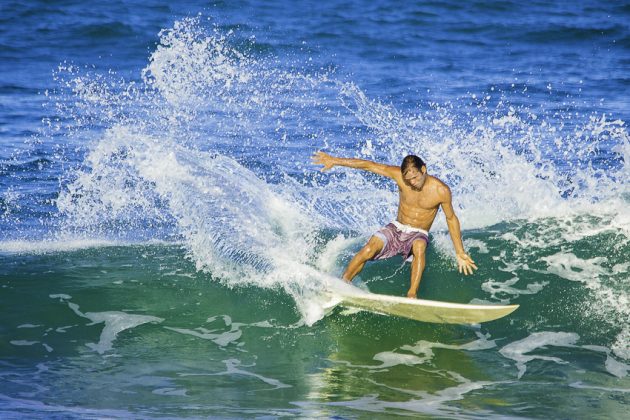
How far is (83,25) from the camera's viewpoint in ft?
82.4

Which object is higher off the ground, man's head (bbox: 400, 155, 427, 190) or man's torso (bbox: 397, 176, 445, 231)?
man's head (bbox: 400, 155, 427, 190)

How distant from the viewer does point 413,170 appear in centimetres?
775

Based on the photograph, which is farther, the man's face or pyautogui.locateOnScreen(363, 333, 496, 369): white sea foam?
the man's face

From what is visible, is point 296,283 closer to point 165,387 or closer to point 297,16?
point 165,387

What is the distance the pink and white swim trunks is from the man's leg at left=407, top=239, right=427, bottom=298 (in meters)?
0.05

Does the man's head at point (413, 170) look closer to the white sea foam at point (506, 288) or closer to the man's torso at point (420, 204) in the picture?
the man's torso at point (420, 204)

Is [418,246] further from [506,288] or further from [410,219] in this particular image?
[506,288]

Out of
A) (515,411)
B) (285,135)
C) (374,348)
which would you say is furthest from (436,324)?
(285,135)

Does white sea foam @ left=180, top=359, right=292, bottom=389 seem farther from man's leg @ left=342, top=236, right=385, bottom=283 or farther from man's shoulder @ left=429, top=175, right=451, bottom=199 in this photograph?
man's shoulder @ left=429, top=175, right=451, bottom=199

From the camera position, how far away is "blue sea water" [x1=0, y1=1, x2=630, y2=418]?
698 centimetres

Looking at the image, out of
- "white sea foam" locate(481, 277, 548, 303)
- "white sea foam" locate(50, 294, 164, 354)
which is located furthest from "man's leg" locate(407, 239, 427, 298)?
"white sea foam" locate(50, 294, 164, 354)

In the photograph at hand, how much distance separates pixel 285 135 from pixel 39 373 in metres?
8.98

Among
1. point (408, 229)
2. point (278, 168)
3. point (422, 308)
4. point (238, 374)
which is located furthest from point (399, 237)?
point (278, 168)

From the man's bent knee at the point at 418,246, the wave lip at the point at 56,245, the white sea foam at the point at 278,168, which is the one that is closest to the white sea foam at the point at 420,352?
the man's bent knee at the point at 418,246
